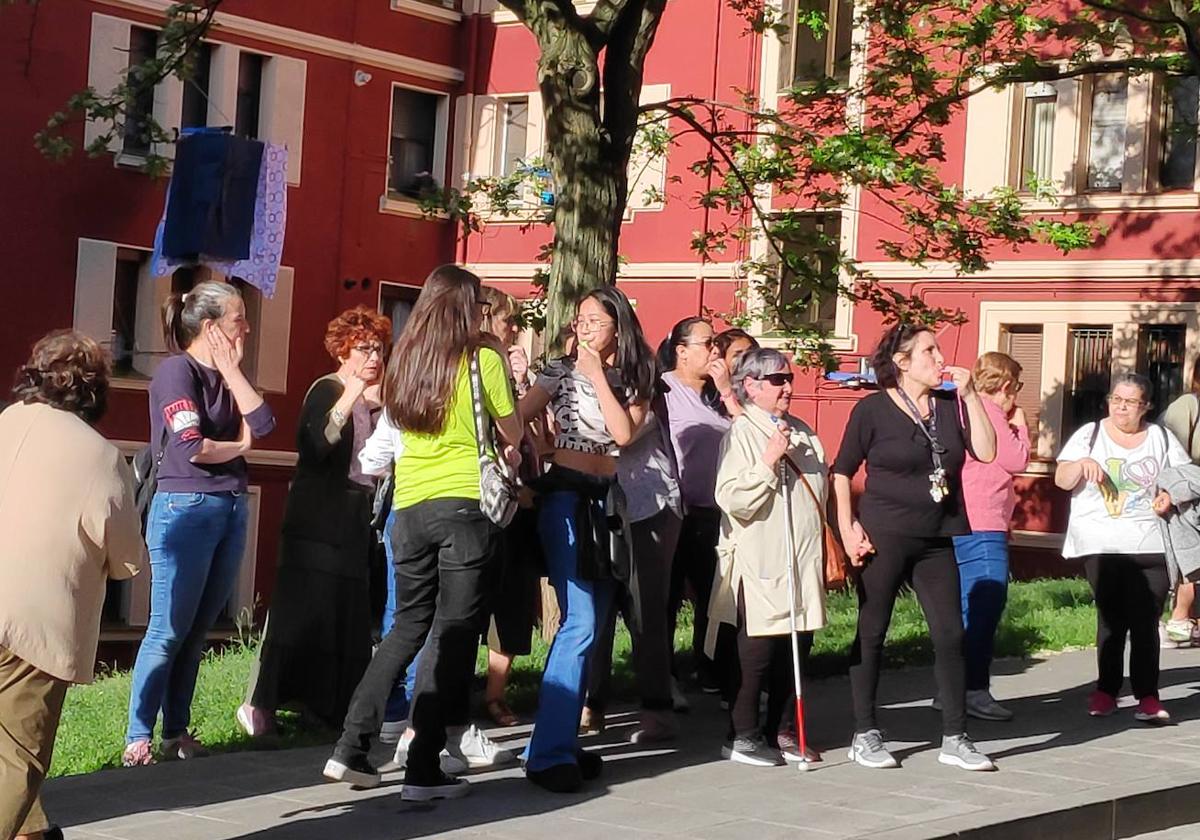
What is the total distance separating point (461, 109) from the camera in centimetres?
3656

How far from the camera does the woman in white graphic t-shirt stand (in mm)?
11195

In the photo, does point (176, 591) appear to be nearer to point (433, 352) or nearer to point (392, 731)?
point (392, 731)

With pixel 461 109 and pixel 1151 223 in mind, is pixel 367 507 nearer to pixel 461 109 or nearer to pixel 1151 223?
pixel 1151 223

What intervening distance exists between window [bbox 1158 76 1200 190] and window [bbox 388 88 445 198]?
12889 mm

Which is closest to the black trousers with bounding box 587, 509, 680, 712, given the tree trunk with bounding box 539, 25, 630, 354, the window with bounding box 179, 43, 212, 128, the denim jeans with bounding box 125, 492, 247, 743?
the denim jeans with bounding box 125, 492, 247, 743

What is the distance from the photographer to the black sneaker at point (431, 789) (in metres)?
7.87

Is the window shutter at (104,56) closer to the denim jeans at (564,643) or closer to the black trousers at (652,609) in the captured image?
the black trousers at (652,609)

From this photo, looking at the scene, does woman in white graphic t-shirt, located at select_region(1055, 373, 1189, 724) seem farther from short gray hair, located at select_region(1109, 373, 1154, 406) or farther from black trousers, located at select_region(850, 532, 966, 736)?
black trousers, located at select_region(850, 532, 966, 736)

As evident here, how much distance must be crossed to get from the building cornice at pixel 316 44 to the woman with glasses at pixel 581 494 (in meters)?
23.8

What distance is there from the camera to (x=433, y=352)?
25.7 feet

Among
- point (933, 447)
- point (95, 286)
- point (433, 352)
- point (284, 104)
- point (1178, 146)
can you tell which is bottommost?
point (933, 447)

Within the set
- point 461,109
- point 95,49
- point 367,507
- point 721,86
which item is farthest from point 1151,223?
point 367,507

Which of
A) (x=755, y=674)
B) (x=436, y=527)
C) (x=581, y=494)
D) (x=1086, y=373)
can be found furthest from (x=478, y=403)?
(x=1086, y=373)

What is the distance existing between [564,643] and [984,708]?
12.1ft
